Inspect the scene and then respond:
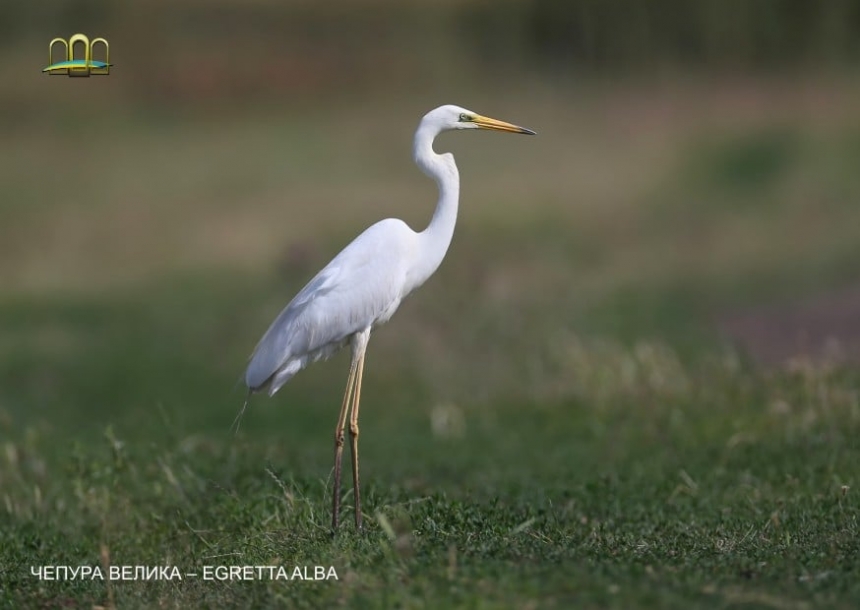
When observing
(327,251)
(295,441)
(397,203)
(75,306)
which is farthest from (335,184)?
(295,441)

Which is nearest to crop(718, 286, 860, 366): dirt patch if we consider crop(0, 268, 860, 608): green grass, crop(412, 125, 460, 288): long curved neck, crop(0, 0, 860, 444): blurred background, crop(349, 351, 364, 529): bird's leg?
crop(0, 0, 860, 444): blurred background

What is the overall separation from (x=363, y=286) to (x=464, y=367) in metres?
7.99

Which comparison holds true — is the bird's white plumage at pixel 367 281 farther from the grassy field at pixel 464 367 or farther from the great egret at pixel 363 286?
the grassy field at pixel 464 367

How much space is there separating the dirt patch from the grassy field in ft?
1.47

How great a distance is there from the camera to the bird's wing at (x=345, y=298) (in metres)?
7.20

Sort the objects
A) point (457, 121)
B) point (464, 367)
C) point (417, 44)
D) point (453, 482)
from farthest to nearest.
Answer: point (417, 44), point (464, 367), point (453, 482), point (457, 121)

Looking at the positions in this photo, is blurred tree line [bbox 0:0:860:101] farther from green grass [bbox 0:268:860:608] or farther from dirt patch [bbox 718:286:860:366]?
green grass [bbox 0:268:860:608]

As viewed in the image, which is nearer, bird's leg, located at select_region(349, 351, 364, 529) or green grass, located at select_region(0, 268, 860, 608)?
green grass, located at select_region(0, 268, 860, 608)

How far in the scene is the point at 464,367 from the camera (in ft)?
49.5

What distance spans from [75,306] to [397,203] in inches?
225

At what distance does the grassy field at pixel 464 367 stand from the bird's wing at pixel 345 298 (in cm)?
78

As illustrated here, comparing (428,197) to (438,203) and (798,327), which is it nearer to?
(798,327)

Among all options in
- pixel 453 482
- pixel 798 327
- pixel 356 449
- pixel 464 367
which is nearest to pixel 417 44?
pixel 464 367

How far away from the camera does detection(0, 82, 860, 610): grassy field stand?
19.8 ft
